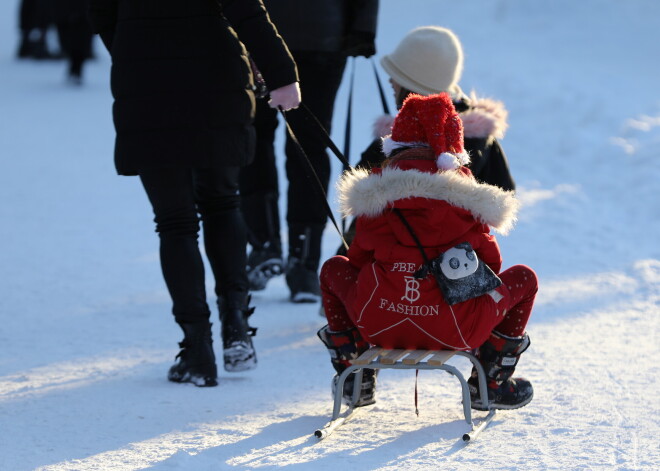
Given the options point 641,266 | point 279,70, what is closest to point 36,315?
point 279,70

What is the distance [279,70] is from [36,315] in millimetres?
1936

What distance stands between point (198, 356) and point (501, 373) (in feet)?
3.45

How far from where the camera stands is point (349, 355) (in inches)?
140

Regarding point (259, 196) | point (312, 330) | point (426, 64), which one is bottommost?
point (312, 330)

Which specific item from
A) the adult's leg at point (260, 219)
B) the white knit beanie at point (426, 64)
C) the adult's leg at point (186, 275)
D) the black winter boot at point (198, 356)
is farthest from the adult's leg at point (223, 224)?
the adult's leg at point (260, 219)

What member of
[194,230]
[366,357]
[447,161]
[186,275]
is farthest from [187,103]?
[366,357]

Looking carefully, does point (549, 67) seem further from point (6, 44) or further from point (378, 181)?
point (6, 44)

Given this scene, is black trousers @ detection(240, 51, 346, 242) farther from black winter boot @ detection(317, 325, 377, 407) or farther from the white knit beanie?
black winter boot @ detection(317, 325, 377, 407)

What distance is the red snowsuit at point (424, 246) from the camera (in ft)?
10.7

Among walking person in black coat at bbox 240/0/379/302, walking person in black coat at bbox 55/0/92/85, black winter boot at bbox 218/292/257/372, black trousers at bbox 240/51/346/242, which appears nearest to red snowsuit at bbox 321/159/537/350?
black winter boot at bbox 218/292/257/372

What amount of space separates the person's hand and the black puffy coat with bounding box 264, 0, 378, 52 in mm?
1195

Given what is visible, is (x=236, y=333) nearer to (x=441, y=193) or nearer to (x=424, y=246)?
(x=424, y=246)

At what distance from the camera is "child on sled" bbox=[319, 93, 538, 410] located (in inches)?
129

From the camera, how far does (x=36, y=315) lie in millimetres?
4992
